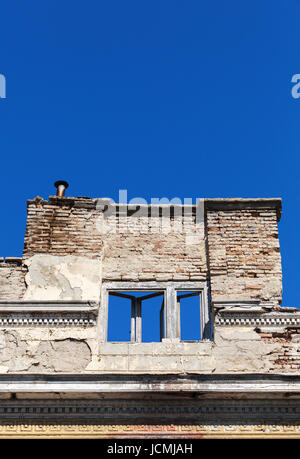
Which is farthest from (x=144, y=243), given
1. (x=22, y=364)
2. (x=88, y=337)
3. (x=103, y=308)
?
(x=22, y=364)

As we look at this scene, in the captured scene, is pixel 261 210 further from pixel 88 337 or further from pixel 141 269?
pixel 88 337

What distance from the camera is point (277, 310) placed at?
782 cm

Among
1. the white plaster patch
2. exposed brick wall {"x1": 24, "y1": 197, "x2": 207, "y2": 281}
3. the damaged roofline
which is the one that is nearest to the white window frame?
exposed brick wall {"x1": 24, "y1": 197, "x2": 207, "y2": 281}

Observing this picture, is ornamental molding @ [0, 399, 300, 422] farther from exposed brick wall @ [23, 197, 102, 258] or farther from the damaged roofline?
the damaged roofline

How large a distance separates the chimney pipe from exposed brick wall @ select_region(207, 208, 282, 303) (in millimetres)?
2376

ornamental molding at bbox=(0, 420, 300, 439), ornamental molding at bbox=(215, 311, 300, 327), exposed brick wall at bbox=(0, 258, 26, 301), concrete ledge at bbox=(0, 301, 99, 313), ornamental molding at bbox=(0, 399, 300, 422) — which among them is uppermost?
exposed brick wall at bbox=(0, 258, 26, 301)

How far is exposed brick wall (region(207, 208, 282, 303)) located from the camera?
804 cm

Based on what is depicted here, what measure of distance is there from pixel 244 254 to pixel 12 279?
136 inches

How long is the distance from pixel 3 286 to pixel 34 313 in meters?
0.69

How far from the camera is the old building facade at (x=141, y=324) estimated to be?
6980 millimetres

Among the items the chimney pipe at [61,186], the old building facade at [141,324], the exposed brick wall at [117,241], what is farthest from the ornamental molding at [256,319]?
the chimney pipe at [61,186]

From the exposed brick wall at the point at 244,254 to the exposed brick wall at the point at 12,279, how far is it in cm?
279

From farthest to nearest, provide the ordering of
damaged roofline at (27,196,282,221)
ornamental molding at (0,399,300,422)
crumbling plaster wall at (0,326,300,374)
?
damaged roofline at (27,196,282,221) < crumbling plaster wall at (0,326,300,374) < ornamental molding at (0,399,300,422)

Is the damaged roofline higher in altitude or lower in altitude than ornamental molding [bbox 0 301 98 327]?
higher
